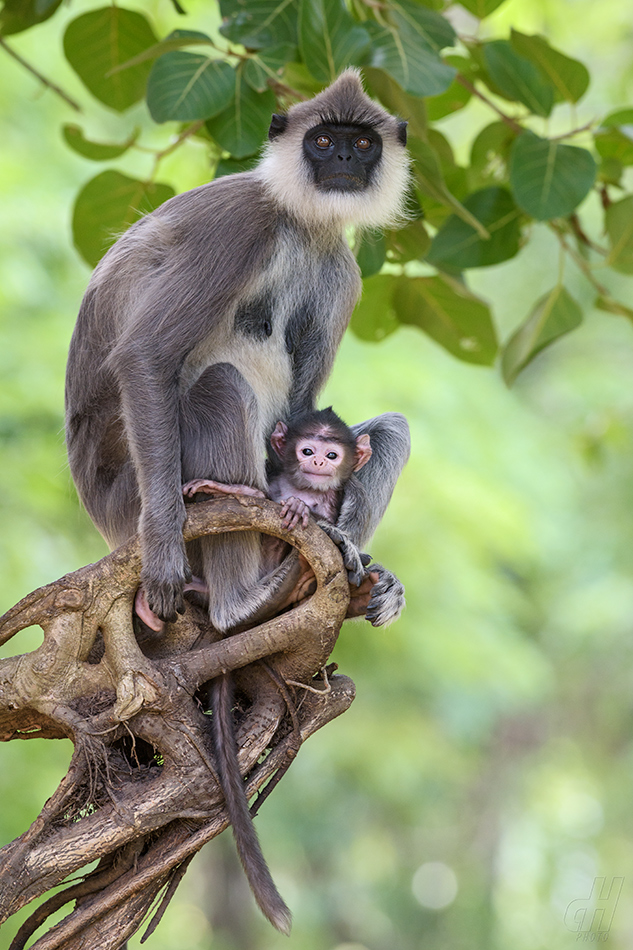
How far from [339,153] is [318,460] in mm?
940

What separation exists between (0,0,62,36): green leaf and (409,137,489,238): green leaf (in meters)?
1.52

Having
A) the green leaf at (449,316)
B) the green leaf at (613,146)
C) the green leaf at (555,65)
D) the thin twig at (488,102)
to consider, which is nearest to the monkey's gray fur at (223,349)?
the thin twig at (488,102)

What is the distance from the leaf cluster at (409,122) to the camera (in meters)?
3.12

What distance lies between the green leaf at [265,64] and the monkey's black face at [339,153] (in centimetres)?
34

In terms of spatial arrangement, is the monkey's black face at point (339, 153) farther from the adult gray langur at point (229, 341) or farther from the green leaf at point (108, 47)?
the green leaf at point (108, 47)

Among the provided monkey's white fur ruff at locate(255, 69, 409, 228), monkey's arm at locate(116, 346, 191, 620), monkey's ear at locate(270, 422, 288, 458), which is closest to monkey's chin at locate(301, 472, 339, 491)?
monkey's ear at locate(270, 422, 288, 458)

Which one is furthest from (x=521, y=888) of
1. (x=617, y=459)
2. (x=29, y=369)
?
(x=29, y=369)

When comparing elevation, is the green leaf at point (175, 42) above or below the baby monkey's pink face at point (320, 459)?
above

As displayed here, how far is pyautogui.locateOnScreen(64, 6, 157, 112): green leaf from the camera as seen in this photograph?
11.8 ft

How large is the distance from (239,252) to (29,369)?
3.61 m

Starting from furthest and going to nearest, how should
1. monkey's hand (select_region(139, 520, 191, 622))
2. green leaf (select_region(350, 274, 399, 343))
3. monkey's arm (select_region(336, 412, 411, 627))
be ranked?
green leaf (select_region(350, 274, 399, 343)) → monkey's arm (select_region(336, 412, 411, 627)) → monkey's hand (select_region(139, 520, 191, 622))

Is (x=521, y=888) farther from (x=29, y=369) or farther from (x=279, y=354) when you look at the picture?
(x=279, y=354)

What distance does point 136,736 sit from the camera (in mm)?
2510

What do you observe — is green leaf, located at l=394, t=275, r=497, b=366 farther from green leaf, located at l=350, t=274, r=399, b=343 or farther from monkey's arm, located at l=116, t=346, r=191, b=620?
monkey's arm, located at l=116, t=346, r=191, b=620
